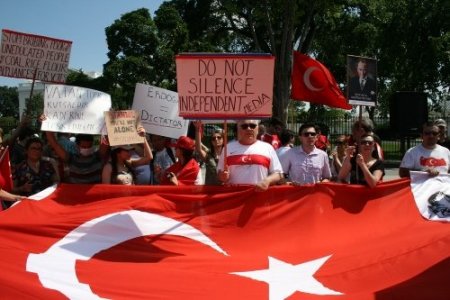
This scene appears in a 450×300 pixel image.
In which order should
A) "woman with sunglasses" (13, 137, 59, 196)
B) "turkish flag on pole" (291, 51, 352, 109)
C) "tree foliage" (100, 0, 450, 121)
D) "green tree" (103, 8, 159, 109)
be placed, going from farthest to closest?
"green tree" (103, 8, 159, 109) < "tree foliage" (100, 0, 450, 121) < "turkish flag on pole" (291, 51, 352, 109) < "woman with sunglasses" (13, 137, 59, 196)

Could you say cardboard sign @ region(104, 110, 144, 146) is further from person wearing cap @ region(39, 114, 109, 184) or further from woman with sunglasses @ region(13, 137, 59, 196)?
woman with sunglasses @ region(13, 137, 59, 196)

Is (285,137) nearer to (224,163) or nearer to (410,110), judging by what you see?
(224,163)

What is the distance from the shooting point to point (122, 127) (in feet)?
17.9

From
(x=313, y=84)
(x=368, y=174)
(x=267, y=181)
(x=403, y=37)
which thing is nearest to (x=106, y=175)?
(x=267, y=181)

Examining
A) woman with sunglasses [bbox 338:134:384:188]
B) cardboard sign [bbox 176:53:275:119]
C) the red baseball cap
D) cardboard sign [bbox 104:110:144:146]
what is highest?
cardboard sign [bbox 176:53:275:119]

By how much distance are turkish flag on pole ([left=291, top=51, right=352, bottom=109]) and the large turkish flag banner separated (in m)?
2.52

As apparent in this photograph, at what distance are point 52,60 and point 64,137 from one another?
237 cm

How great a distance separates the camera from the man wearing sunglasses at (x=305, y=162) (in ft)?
19.1

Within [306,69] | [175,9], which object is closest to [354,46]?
[175,9]

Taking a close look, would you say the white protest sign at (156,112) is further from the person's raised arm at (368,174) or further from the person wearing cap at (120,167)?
the person's raised arm at (368,174)

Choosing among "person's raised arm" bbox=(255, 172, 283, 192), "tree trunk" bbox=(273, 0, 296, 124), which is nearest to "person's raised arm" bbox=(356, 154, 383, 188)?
"person's raised arm" bbox=(255, 172, 283, 192)

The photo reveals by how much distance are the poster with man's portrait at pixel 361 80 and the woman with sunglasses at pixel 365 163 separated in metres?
0.73

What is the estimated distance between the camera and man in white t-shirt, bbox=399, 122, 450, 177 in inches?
235

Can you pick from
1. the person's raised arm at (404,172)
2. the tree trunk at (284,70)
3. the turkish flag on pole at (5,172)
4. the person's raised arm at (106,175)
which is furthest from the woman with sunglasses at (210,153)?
the tree trunk at (284,70)
